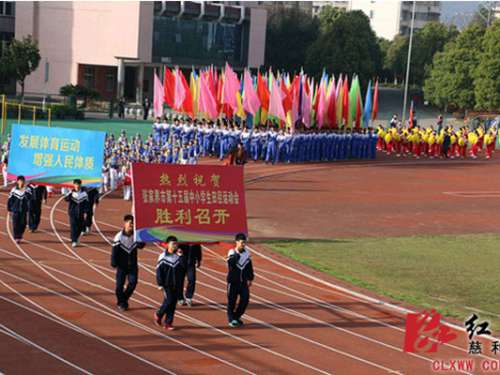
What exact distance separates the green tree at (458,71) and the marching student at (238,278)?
167 ft

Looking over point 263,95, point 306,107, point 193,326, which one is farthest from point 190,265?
point 263,95

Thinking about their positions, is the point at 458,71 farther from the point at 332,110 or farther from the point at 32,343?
the point at 32,343

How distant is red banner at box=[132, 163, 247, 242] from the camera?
14.5 meters

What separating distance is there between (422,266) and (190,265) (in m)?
5.94

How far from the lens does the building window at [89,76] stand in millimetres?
64750

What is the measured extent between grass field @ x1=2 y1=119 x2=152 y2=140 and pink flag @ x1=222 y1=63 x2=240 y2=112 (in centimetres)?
856

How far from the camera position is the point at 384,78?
9150 cm

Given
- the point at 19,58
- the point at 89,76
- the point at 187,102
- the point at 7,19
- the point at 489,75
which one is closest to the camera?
the point at 187,102

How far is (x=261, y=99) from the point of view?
34781mm

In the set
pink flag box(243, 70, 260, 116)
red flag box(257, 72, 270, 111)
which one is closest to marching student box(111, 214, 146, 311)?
pink flag box(243, 70, 260, 116)

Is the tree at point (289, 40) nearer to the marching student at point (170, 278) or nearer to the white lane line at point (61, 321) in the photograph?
the white lane line at point (61, 321)

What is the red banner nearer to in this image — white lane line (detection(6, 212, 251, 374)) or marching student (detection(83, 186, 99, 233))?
white lane line (detection(6, 212, 251, 374))

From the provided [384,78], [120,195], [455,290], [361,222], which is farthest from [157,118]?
[384,78]

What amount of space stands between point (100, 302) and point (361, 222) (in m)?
10.6
